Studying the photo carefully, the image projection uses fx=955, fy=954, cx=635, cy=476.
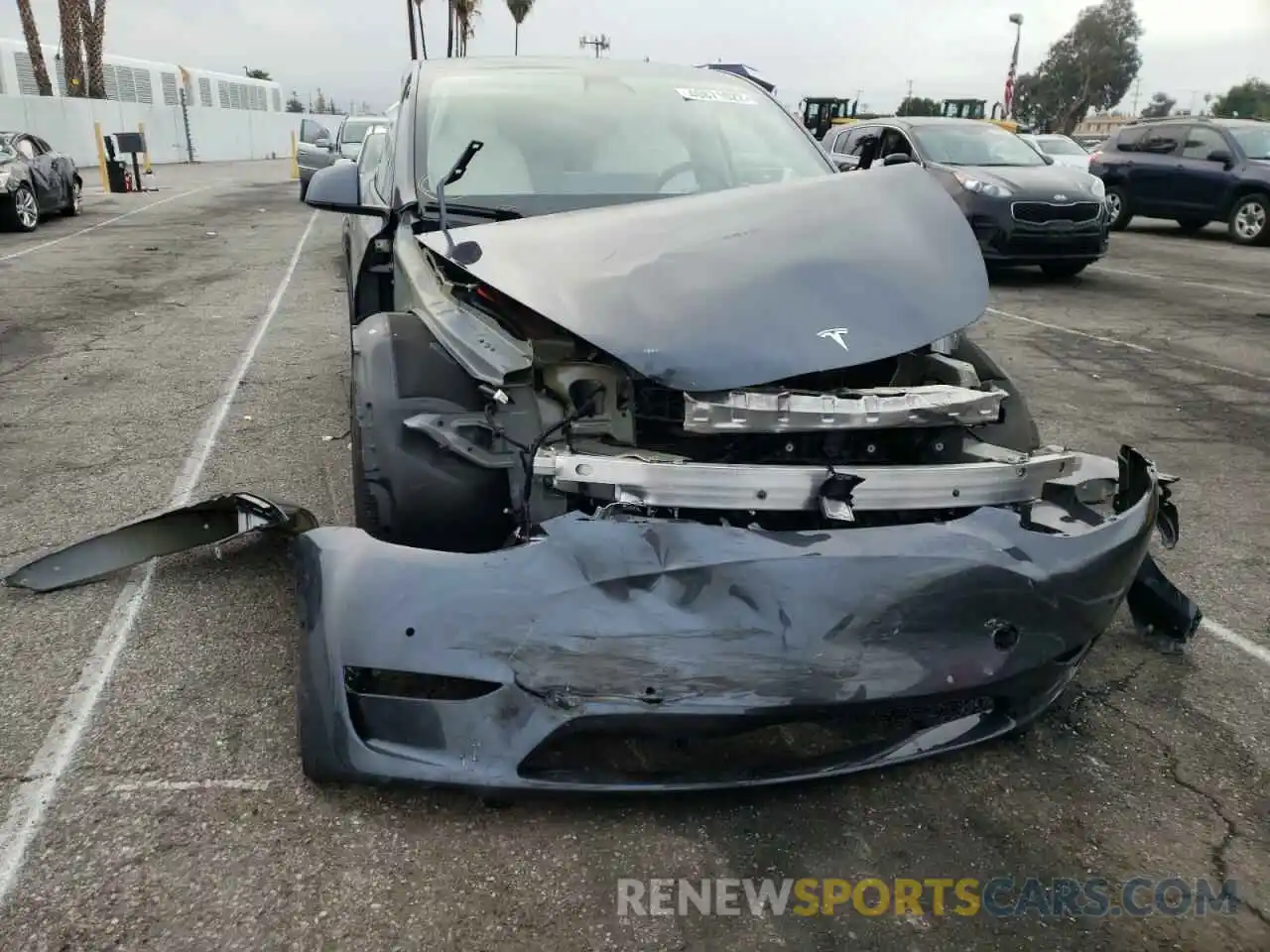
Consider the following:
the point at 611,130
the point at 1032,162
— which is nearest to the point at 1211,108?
the point at 1032,162

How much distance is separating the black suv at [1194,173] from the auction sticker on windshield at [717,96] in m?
11.5

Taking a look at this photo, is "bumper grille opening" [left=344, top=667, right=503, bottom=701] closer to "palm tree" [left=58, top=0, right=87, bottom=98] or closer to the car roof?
the car roof

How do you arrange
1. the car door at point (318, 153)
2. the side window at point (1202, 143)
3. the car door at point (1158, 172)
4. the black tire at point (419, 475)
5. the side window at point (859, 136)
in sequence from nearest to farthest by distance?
the black tire at point (419, 475), the side window at point (859, 136), the side window at point (1202, 143), the car door at point (1158, 172), the car door at point (318, 153)

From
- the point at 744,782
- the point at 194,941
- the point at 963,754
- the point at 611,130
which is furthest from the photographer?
the point at 611,130

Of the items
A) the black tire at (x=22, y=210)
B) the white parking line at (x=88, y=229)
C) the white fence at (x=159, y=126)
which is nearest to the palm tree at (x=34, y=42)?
the white fence at (x=159, y=126)

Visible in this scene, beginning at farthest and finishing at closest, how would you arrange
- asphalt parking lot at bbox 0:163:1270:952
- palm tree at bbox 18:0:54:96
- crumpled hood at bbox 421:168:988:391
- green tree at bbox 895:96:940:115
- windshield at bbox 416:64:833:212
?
green tree at bbox 895:96:940:115 < palm tree at bbox 18:0:54:96 < windshield at bbox 416:64:833:212 < crumpled hood at bbox 421:168:988:391 < asphalt parking lot at bbox 0:163:1270:952

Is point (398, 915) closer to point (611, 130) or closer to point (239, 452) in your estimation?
point (611, 130)

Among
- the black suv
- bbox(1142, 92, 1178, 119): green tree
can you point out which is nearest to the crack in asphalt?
the black suv

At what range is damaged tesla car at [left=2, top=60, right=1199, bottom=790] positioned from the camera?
6.51ft

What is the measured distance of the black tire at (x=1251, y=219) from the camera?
13.8m

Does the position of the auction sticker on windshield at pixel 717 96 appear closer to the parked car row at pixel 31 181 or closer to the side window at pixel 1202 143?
the parked car row at pixel 31 181

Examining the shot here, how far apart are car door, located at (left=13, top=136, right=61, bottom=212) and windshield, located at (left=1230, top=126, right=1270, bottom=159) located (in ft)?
57.3

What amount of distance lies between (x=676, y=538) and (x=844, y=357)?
0.63m

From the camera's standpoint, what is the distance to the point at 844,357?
2.30 m
